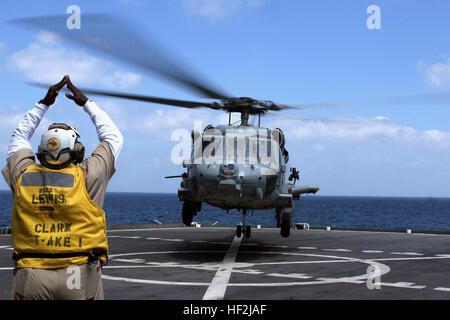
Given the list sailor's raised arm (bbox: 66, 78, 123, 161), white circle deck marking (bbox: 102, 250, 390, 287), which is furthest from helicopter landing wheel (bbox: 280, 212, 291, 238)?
sailor's raised arm (bbox: 66, 78, 123, 161)

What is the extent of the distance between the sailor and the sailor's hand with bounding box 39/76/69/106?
357 mm

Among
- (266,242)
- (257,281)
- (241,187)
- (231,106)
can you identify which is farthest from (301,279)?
(266,242)

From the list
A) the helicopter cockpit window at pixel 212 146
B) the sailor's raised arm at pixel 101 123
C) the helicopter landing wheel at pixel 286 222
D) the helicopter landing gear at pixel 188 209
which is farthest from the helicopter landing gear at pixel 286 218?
the sailor's raised arm at pixel 101 123

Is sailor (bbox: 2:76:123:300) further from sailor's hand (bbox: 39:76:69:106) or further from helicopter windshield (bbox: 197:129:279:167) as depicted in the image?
helicopter windshield (bbox: 197:129:279:167)

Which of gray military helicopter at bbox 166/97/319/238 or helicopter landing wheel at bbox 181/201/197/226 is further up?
gray military helicopter at bbox 166/97/319/238

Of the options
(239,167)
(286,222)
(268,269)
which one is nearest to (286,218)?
(286,222)

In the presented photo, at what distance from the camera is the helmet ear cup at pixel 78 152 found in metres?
4.12

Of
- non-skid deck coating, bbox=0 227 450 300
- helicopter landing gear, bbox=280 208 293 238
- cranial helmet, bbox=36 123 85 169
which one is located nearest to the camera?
cranial helmet, bbox=36 123 85 169

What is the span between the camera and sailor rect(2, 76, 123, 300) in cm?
393

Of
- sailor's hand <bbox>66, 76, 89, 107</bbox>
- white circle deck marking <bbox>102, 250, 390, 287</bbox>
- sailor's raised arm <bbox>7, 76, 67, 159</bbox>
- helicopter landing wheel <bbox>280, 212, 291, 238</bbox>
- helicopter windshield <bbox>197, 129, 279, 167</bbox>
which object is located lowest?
white circle deck marking <bbox>102, 250, 390, 287</bbox>

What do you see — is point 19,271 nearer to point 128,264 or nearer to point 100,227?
point 100,227

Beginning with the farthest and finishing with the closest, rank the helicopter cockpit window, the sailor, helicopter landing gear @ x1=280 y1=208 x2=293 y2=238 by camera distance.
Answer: helicopter landing gear @ x1=280 y1=208 x2=293 y2=238 → the helicopter cockpit window → the sailor

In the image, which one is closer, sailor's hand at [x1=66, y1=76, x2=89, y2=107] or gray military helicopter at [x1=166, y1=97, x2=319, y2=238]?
sailor's hand at [x1=66, y1=76, x2=89, y2=107]

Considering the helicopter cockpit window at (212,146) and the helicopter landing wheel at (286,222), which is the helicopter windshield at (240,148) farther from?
the helicopter landing wheel at (286,222)
